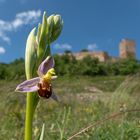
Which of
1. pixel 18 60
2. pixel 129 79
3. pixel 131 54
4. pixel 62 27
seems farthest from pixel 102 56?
pixel 62 27

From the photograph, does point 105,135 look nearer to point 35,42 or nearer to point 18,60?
point 35,42

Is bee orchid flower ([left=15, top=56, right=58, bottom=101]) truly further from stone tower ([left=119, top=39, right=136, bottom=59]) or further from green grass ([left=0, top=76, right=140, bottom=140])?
stone tower ([left=119, top=39, right=136, bottom=59])

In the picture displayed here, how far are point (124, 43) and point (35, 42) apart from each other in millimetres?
60798

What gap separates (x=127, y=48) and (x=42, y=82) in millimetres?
60219

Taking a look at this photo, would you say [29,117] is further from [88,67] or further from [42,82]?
[88,67]

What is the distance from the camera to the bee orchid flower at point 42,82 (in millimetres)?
1302

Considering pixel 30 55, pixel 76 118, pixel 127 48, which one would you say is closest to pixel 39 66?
pixel 30 55

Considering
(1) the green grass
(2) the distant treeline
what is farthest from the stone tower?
(1) the green grass

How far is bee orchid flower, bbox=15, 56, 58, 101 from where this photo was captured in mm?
1302

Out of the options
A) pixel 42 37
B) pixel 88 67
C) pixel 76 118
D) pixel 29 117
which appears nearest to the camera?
pixel 29 117

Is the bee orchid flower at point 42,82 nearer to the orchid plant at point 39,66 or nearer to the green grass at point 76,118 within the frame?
the orchid plant at point 39,66

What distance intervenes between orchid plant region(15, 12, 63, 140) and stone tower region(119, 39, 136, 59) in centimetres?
5853

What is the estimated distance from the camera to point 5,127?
3555 millimetres

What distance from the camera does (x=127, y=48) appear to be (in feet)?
200
